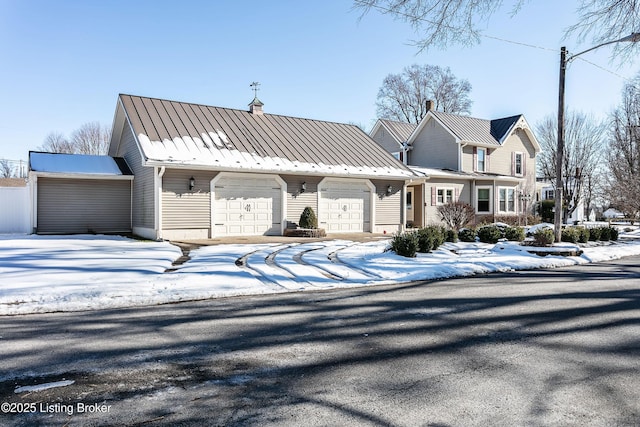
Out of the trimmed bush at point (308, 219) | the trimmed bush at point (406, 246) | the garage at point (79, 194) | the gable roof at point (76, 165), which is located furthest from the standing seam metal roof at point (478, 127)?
the garage at point (79, 194)

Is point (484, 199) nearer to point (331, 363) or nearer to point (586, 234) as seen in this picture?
point (586, 234)

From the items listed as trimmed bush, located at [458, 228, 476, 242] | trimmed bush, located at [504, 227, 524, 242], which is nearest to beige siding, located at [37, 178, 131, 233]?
trimmed bush, located at [458, 228, 476, 242]

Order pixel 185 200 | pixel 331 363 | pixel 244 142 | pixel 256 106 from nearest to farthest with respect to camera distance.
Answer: pixel 331 363 < pixel 185 200 < pixel 244 142 < pixel 256 106

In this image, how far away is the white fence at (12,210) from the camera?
1877 centimetres


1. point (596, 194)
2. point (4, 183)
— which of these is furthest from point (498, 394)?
point (4, 183)

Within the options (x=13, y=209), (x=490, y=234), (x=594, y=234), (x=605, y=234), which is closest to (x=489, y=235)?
(x=490, y=234)

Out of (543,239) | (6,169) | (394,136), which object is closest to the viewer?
(543,239)

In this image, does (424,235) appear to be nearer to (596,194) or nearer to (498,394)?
(498,394)

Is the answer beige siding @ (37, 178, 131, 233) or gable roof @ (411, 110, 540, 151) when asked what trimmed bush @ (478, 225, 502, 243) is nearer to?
gable roof @ (411, 110, 540, 151)

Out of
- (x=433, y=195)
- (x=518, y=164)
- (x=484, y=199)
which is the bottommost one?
(x=484, y=199)

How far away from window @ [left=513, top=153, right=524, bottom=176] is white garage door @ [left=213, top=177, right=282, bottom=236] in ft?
61.0

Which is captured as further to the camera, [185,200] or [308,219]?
[308,219]

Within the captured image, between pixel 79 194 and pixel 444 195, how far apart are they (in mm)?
18369

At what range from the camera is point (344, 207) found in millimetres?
19547
